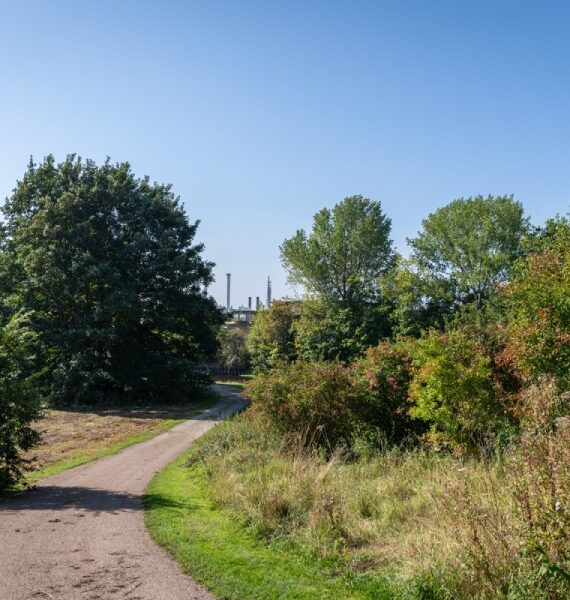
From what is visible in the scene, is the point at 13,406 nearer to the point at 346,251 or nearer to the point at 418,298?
the point at 418,298

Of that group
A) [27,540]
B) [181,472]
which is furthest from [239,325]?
[27,540]

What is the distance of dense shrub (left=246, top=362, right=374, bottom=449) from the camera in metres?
17.6

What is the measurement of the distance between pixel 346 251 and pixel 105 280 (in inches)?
881

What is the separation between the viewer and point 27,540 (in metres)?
8.49

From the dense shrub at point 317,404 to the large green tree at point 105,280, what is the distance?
18.7m

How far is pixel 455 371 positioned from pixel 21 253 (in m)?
30.2

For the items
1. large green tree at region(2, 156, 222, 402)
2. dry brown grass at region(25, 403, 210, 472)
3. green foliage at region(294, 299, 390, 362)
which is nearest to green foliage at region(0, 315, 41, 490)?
dry brown grass at region(25, 403, 210, 472)

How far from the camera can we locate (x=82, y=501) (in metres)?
11.5

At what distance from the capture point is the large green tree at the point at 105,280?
35.0m

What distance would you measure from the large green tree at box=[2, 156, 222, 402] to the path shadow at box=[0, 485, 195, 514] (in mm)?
22151

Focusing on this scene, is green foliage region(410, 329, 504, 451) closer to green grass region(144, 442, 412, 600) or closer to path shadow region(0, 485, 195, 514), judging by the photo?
green grass region(144, 442, 412, 600)

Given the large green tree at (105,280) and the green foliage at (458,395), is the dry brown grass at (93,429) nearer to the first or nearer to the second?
the large green tree at (105,280)

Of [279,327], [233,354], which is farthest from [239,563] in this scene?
[233,354]

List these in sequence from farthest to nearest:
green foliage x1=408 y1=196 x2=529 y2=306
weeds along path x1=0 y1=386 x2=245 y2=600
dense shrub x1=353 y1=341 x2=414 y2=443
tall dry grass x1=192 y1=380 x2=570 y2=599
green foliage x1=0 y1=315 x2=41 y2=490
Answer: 1. green foliage x1=408 y1=196 x2=529 y2=306
2. dense shrub x1=353 y1=341 x2=414 y2=443
3. green foliage x1=0 y1=315 x2=41 y2=490
4. weeds along path x1=0 y1=386 x2=245 y2=600
5. tall dry grass x1=192 y1=380 x2=570 y2=599
